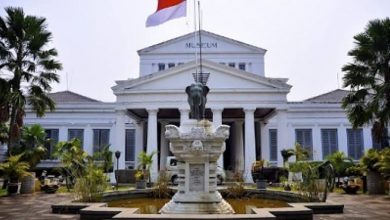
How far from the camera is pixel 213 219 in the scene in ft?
29.0

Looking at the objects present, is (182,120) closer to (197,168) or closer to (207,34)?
(207,34)

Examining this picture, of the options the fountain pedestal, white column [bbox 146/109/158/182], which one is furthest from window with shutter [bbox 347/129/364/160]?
the fountain pedestal

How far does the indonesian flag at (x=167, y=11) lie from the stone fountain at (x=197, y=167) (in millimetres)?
5599

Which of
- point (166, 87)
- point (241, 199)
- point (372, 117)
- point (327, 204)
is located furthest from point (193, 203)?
point (166, 87)

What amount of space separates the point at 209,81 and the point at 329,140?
15.3m

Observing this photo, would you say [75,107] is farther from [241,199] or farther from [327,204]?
[327,204]

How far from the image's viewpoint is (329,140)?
135 ft

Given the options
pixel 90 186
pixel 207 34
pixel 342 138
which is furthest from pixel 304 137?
pixel 90 186

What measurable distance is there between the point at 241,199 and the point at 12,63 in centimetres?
1494

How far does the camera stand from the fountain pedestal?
1136 cm

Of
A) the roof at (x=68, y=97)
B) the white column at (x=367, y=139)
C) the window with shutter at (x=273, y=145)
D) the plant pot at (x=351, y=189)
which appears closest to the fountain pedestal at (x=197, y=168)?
the plant pot at (x=351, y=189)

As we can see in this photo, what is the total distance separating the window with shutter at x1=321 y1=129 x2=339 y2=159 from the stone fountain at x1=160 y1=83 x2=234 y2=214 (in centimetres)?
3170

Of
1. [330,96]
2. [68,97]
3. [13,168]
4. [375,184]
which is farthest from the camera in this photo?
[68,97]

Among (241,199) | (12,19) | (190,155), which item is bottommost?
(241,199)
